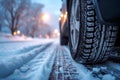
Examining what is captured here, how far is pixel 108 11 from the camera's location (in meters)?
1.43

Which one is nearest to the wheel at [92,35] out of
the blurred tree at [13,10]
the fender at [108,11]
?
the fender at [108,11]

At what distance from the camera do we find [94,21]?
6.06 feet

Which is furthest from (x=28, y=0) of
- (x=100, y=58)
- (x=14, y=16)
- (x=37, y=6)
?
(x=100, y=58)

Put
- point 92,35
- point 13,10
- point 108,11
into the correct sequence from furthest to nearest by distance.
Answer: point 13,10 < point 92,35 < point 108,11

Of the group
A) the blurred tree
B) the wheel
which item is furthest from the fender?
the blurred tree

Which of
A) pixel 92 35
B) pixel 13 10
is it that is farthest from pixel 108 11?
pixel 13 10

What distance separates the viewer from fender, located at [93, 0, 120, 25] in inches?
54.8

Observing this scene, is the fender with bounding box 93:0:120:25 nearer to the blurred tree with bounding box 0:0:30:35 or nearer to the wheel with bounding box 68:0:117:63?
the wheel with bounding box 68:0:117:63

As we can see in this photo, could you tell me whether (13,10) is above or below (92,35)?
above

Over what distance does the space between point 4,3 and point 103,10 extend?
20021mm

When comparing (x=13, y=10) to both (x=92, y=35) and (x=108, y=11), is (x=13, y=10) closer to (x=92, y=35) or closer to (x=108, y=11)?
(x=92, y=35)

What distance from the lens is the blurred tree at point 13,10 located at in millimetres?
20641

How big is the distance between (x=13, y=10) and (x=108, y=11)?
21.3 m

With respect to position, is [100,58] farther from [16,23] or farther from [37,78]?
[16,23]
